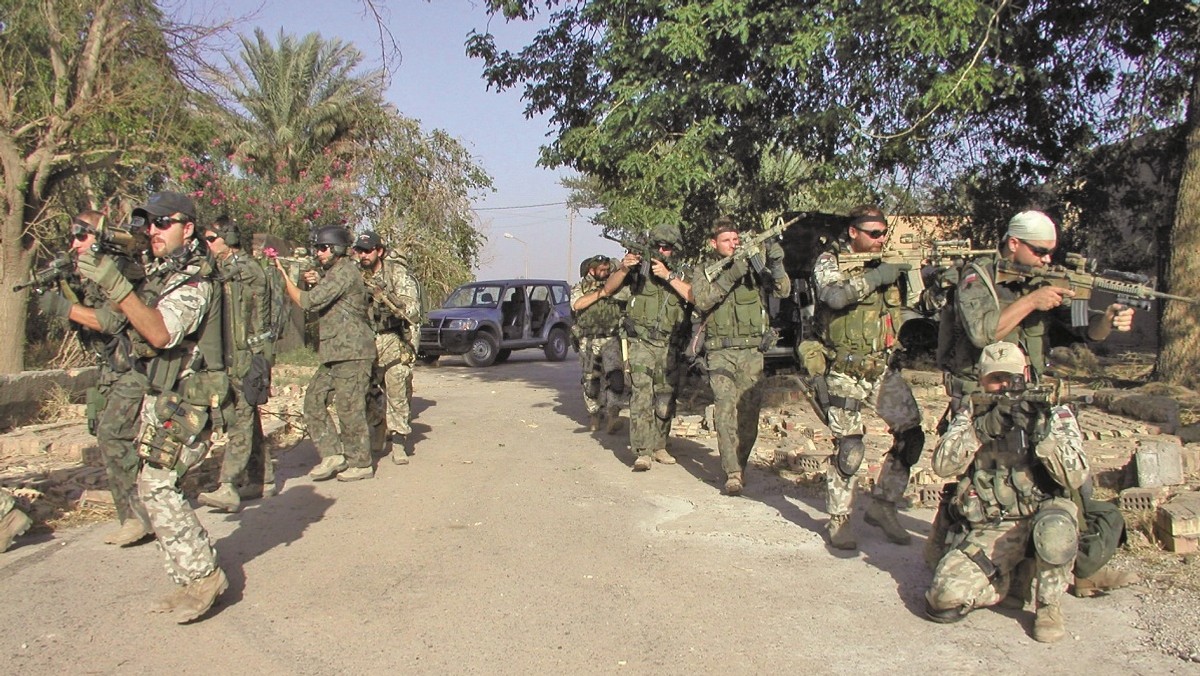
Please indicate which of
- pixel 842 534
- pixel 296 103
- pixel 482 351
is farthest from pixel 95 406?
pixel 296 103

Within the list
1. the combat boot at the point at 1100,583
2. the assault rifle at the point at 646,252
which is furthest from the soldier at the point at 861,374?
the assault rifle at the point at 646,252

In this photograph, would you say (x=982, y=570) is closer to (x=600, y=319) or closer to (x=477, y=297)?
(x=600, y=319)

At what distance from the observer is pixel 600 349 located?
396 inches

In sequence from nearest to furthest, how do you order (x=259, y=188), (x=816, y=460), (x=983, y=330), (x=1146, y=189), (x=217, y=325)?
(x=983, y=330), (x=217, y=325), (x=816, y=460), (x=1146, y=189), (x=259, y=188)

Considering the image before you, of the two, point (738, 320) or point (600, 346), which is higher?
point (738, 320)

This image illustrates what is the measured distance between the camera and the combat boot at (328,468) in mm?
7264

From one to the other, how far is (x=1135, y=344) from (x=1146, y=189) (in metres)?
7.67

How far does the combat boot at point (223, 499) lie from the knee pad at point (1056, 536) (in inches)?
194

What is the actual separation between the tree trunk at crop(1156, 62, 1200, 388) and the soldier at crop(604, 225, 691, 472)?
6.87m

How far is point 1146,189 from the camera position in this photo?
14273 mm

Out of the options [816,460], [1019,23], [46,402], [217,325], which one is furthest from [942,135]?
[46,402]

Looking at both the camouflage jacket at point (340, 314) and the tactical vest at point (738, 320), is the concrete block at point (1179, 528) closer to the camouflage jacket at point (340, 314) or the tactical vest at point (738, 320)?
the tactical vest at point (738, 320)

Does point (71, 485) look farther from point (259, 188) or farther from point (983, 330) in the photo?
point (259, 188)

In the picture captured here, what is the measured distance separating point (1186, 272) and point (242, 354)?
34.4 ft
